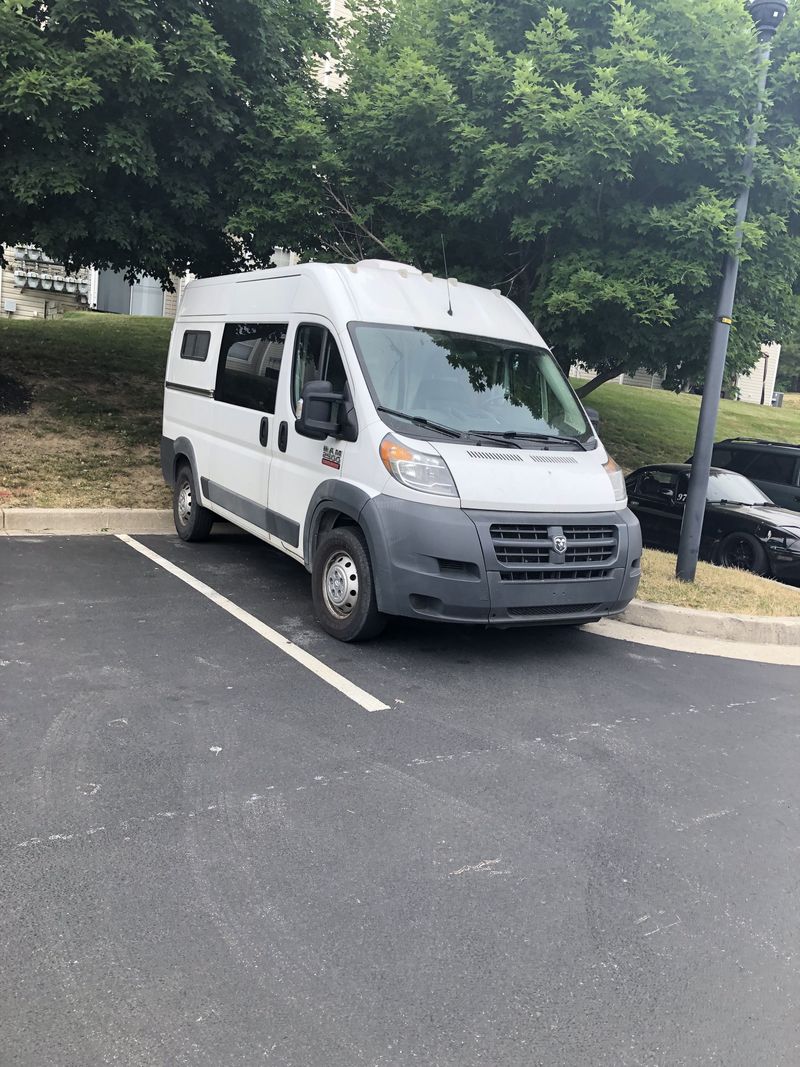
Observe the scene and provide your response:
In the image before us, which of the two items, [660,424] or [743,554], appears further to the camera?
[660,424]

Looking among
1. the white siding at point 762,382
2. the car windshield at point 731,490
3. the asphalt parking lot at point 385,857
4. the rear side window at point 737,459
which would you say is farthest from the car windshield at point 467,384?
the white siding at point 762,382

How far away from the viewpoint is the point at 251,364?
7301 mm

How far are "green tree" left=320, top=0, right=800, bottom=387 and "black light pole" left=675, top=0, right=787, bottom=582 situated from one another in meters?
0.13

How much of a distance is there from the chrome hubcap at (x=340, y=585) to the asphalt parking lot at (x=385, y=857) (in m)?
0.27

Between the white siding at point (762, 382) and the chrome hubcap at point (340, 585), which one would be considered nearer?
the chrome hubcap at point (340, 585)

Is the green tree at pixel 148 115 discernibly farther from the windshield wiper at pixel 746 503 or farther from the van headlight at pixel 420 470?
the windshield wiper at pixel 746 503

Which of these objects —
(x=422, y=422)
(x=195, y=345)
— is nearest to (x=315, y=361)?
(x=422, y=422)

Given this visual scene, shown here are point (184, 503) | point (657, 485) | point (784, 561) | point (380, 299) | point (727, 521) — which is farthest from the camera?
point (657, 485)

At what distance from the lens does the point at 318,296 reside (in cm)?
634

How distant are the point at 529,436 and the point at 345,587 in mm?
1643


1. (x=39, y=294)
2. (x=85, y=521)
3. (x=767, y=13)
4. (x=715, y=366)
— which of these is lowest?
(x=85, y=521)

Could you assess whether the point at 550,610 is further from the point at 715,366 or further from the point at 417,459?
the point at 715,366

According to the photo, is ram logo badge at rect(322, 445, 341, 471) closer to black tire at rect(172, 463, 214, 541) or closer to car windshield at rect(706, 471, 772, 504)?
black tire at rect(172, 463, 214, 541)

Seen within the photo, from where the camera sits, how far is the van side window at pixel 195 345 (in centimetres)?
835
